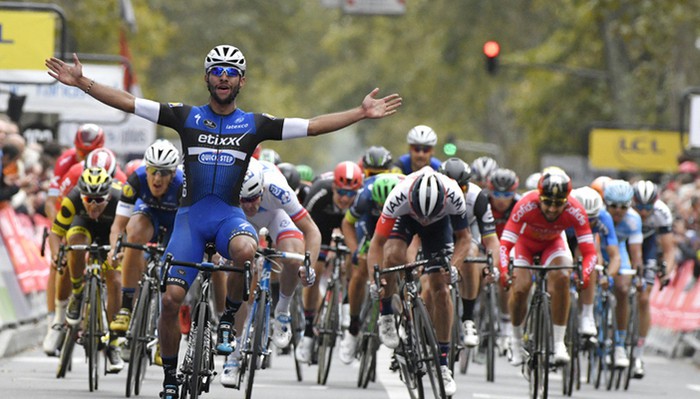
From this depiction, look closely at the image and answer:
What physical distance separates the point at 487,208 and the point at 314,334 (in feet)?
6.40

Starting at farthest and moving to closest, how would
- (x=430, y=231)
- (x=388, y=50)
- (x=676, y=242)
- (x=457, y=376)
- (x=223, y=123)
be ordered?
(x=388, y=50) < (x=676, y=242) < (x=457, y=376) < (x=430, y=231) < (x=223, y=123)

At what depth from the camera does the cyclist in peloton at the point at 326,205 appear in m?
17.6

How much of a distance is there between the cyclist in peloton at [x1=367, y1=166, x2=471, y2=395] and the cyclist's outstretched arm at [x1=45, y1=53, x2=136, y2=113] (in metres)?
2.69

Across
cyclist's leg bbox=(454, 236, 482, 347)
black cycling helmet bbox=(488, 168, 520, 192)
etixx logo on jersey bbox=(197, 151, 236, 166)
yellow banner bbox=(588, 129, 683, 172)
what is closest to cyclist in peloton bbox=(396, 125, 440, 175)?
black cycling helmet bbox=(488, 168, 520, 192)

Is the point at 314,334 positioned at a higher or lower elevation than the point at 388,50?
lower

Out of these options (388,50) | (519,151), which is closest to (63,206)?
(519,151)

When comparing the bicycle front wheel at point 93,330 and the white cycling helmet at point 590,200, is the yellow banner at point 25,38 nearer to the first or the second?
the white cycling helmet at point 590,200

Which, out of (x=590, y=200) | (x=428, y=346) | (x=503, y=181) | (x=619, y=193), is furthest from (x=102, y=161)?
(x=619, y=193)

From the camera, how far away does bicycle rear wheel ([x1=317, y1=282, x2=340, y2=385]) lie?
17016 mm

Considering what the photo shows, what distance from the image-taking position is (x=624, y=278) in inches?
763

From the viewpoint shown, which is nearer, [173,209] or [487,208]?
[173,209]

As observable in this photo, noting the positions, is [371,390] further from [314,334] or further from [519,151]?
[519,151]

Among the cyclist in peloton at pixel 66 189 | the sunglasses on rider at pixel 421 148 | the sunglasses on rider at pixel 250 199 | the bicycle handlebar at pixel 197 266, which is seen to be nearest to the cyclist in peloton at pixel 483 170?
Answer: the sunglasses on rider at pixel 421 148

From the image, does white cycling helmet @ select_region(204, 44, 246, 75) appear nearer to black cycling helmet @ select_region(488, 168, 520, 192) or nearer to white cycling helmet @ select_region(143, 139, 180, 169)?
white cycling helmet @ select_region(143, 139, 180, 169)
